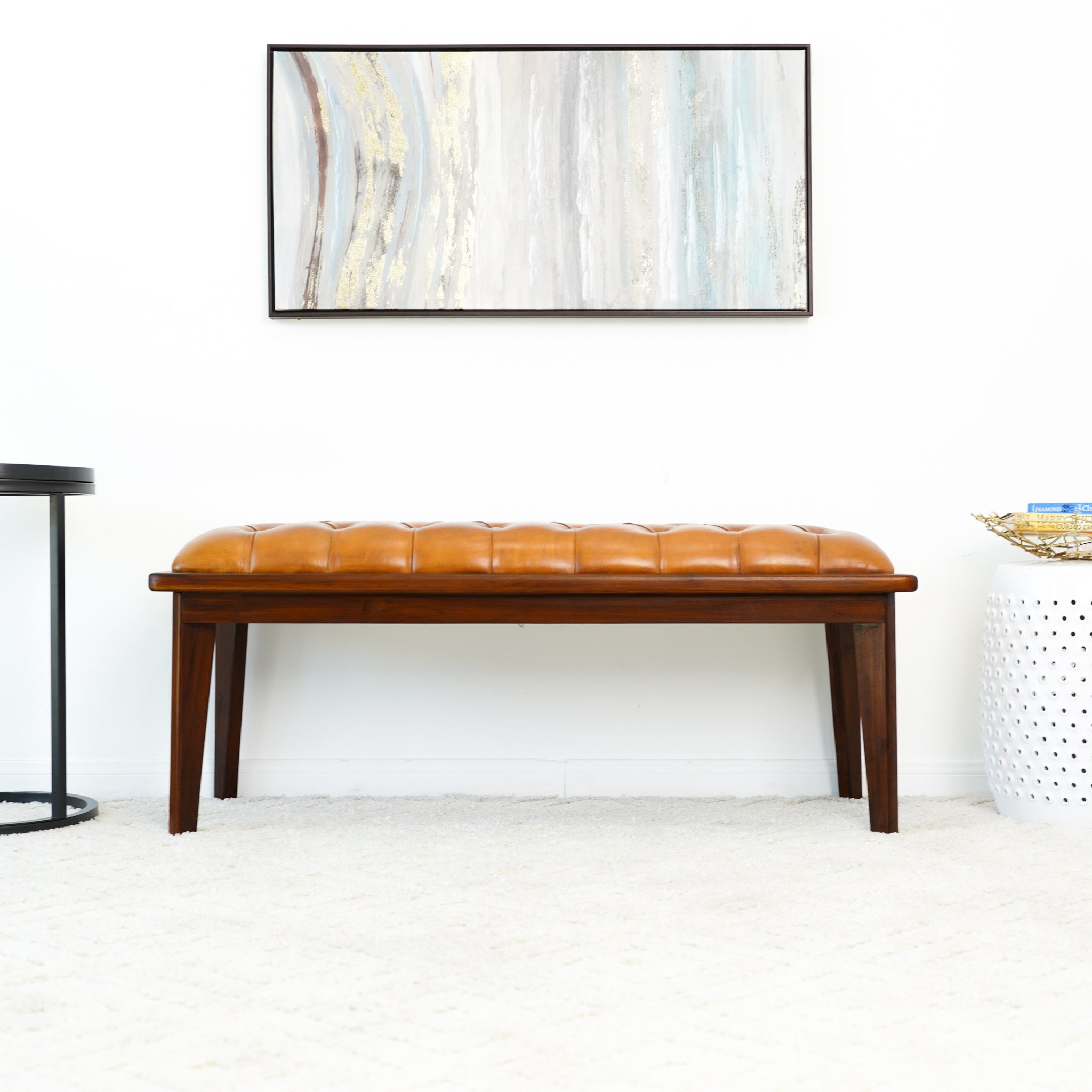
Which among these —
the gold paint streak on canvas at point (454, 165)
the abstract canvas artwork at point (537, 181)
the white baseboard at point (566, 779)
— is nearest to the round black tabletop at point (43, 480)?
the abstract canvas artwork at point (537, 181)

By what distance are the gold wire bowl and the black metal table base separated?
186 centimetres

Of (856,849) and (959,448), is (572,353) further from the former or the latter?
(856,849)

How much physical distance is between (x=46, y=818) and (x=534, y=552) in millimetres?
1081

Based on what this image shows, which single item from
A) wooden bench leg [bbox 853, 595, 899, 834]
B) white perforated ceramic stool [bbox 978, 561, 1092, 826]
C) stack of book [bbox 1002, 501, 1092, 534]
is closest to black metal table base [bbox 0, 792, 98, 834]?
wooden bench leg [bbox 853, 595, 899, 834]

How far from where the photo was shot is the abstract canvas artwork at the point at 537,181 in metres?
2.27

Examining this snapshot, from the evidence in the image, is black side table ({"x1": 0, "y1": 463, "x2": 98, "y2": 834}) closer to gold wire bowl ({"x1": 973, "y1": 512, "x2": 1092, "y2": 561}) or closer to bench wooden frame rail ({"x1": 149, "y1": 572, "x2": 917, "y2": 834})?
bench wooden frame rail ({"x1": 149, "y1": 572, "x2": 917, "y2": 834})

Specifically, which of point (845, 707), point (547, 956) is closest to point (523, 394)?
point (845, 707)

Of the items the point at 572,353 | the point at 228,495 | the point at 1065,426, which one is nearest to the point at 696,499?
the point at 572,353

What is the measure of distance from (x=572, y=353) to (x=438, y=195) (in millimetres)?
454

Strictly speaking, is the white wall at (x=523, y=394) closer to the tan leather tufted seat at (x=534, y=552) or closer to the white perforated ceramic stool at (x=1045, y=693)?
the white perforated ceramic stool at (x=1045, y=693)

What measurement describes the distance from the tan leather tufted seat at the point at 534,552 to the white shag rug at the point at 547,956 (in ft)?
1.58

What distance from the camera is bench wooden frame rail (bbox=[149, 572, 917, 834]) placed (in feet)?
5.97

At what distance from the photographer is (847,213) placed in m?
2.31

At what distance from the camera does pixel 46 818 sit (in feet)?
6.54
